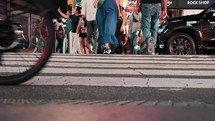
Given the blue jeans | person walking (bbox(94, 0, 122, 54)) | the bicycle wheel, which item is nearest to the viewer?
the bicycle wheel

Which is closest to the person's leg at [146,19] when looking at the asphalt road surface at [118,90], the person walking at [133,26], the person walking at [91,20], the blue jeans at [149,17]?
the blue jeans at [149,17]

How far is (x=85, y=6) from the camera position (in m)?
12.5

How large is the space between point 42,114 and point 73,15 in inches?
420

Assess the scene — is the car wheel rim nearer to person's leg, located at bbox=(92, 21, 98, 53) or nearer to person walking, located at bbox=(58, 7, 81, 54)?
person's leg, located at bbox=(92, 21, 98, 53)

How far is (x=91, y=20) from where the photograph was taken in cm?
1244

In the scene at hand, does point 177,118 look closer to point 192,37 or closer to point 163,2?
point 163,2

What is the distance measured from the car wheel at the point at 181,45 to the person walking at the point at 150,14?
1639mm

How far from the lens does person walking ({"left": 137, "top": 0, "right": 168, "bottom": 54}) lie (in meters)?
10.2

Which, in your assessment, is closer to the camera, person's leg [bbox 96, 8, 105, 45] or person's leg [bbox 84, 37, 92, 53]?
person's leg [bbox 96, 8, 105, 45]

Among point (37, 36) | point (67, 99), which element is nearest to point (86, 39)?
point (37, 36)

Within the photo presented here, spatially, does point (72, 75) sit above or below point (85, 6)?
below

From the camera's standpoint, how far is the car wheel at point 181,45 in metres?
11.9

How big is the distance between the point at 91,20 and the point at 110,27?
2.61 m

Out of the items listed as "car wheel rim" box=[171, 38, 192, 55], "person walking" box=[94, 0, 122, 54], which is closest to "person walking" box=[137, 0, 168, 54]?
"person walking" box=[94, 0, 122, 54]
